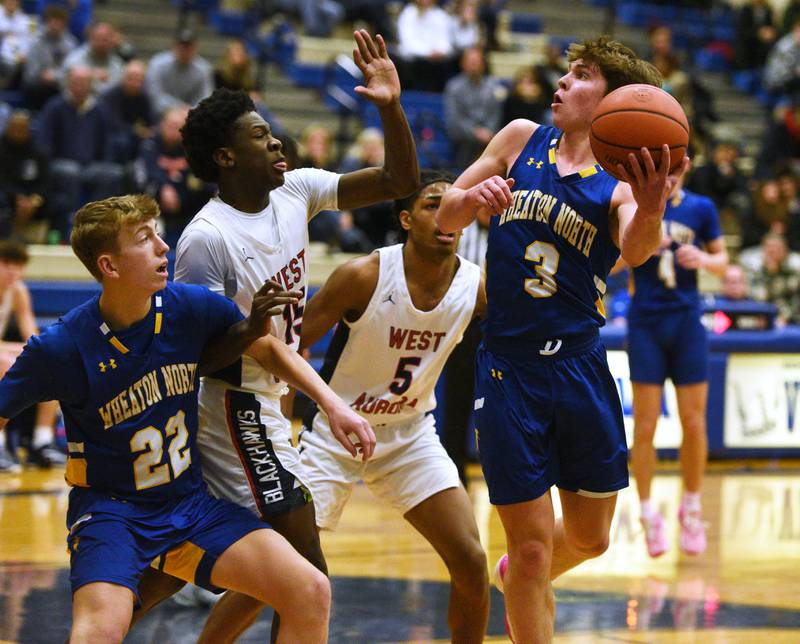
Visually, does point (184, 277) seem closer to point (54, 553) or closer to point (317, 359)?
point (54, 553)

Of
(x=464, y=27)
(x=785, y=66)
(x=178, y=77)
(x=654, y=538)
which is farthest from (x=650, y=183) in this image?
(x=785, y=66)

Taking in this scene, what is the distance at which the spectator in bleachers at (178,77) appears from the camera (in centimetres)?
1224

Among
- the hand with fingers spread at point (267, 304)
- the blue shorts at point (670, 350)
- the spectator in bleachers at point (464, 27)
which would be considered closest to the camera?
the hand with fingers spread at point (267, 304)

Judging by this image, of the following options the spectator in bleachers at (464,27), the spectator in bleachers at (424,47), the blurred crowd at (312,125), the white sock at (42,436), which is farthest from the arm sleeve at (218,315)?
the spectator in bleachers at (464,27)

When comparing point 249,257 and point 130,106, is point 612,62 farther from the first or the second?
point 130,106

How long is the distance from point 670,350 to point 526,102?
22.4 feet

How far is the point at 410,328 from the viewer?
16.6 ft

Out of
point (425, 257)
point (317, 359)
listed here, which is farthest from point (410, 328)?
point (317, 359)

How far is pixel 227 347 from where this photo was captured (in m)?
4.11

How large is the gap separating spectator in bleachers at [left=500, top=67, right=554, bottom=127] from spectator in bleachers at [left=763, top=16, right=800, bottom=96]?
4.90 m

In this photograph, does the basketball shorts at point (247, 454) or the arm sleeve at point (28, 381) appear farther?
the basketball shorts at point (247, 454)

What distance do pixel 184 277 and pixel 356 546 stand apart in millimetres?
3168

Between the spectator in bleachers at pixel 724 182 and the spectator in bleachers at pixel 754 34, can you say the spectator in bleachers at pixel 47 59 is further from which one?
the spectator in bleachers at pixel 754 34

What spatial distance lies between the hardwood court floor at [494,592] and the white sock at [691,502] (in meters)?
0.26
